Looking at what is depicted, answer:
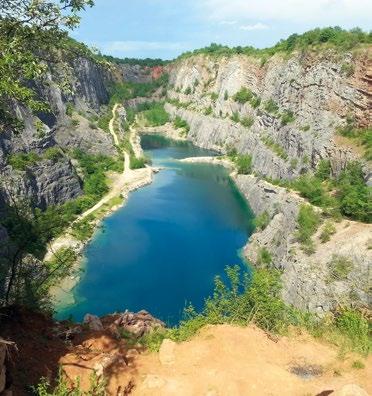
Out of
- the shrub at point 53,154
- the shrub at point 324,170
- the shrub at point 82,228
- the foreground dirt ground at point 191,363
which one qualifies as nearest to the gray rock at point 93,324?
the foreground dirt ground at point 191,363

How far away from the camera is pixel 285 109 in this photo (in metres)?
83.8

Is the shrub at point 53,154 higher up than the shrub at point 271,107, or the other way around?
the shrub at point 271,107

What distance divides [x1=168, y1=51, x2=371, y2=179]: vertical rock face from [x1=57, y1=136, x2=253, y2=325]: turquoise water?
11370mm

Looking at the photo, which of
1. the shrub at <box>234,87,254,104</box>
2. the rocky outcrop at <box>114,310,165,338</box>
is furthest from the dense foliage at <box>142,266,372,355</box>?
the shrub at <box>234,87,254,104</box>

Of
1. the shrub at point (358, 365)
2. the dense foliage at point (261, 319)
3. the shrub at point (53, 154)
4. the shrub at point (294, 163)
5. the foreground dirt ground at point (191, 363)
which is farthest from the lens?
the shrub at point (294, 163)

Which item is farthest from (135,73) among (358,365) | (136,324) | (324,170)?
(358,365)

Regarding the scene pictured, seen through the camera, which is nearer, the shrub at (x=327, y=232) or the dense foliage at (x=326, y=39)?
the shrub at (x=327, y=232)

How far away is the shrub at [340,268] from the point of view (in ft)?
126

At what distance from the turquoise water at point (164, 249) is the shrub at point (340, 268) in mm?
12209

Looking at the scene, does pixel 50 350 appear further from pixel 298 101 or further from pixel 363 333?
pixel 298 101

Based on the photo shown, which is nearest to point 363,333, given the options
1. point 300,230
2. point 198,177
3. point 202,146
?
point 300,230

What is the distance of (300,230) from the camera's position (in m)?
48.3

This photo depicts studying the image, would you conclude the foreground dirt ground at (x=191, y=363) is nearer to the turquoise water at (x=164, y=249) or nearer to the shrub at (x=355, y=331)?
the shrub at (x=355, y=331)

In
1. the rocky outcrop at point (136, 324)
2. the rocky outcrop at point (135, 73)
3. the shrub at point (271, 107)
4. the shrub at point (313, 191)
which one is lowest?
the shrub at point (313, 191)
